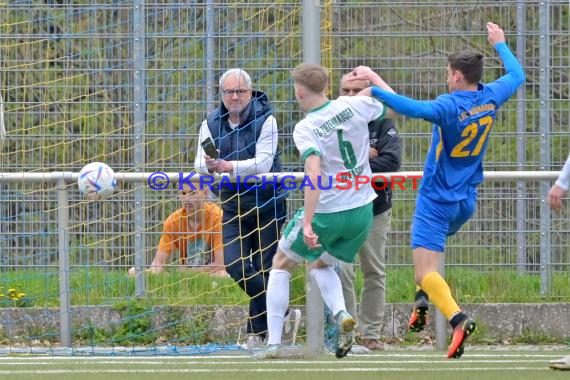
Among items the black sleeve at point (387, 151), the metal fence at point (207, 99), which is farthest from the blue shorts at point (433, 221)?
the metal fence at point (207, 99)

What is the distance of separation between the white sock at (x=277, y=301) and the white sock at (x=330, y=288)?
0.22 meters

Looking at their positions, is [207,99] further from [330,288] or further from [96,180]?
[330,288]

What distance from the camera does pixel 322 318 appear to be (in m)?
10.2

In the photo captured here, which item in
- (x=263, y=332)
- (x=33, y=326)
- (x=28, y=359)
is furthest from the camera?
(x=33, y=326)

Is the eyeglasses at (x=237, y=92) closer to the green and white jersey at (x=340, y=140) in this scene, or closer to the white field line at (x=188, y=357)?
the green and white jersey at (x=340, y=140)

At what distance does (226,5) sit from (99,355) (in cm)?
321

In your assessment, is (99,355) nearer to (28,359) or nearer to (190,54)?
(28,359)

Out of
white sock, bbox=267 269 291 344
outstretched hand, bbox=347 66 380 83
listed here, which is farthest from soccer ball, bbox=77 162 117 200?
outstretched hand, bbox=347 66 380 83

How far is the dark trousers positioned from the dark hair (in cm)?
219

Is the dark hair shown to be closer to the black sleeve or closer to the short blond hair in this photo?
the short blond hair

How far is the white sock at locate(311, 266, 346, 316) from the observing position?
30.5 ft
